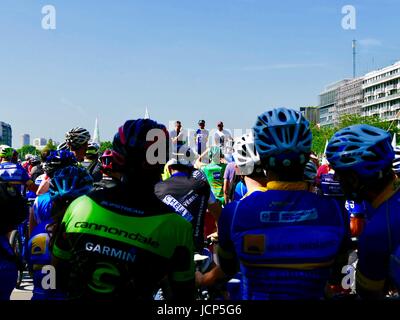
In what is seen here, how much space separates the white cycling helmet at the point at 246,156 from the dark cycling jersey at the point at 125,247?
2.51m

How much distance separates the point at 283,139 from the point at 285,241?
0.58m

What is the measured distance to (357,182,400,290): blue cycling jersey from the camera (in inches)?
113

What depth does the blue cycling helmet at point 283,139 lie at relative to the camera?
10.2ft

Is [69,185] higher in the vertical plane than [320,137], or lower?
lower

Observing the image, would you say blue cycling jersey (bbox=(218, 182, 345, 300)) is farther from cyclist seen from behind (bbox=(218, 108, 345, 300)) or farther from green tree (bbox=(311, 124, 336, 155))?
green tree (bbox=(311, 124, 336, 155))

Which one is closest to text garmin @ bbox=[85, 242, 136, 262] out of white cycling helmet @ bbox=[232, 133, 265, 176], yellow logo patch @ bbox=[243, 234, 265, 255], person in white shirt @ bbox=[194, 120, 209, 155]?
yellow logo patch @ bbox=[243, 234, 265, 255]

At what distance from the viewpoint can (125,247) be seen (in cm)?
295

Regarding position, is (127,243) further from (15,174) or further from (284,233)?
(15,174)

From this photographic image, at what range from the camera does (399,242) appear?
2867 mm

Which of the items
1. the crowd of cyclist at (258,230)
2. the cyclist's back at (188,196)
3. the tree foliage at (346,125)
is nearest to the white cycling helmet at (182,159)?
the cyclist's back at (188,196)

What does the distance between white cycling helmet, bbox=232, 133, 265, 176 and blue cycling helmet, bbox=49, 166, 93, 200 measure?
1758 millimetres

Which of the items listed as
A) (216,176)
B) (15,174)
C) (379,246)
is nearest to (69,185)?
(379,246)

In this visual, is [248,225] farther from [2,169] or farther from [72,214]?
[2,169]
